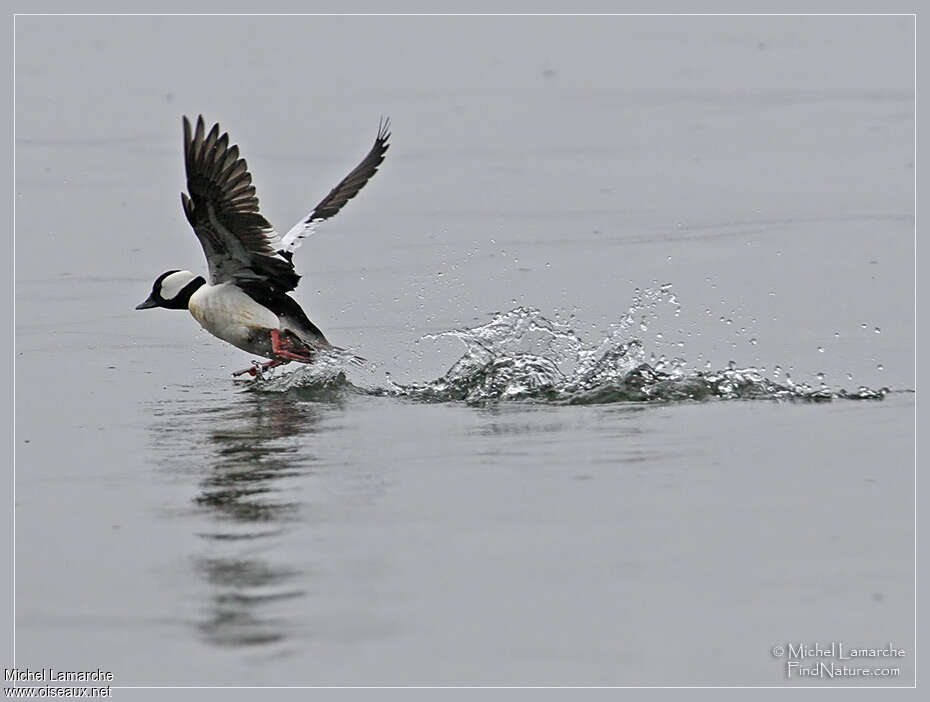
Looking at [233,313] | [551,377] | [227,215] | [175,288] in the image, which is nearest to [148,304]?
[175,288]

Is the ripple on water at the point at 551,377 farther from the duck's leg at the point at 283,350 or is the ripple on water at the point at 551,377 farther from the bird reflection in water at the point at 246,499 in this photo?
the bird reflection in water at the point at 246,499

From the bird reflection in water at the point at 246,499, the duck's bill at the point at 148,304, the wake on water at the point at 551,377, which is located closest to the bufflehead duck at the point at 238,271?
the duck's bill at the point at 148,304

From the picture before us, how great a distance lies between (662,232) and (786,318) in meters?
2.93

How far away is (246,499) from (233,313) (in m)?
3.73

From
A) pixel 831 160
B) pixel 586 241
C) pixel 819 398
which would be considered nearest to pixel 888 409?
pixel 819 398

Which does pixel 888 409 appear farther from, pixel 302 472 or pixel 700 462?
pixel 302 472

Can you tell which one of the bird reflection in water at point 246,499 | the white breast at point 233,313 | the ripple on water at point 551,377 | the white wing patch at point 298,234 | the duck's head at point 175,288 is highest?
the white wing patch at point 298,234

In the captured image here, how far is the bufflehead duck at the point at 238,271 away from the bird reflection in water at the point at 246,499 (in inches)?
31.1

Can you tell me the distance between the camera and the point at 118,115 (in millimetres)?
19906

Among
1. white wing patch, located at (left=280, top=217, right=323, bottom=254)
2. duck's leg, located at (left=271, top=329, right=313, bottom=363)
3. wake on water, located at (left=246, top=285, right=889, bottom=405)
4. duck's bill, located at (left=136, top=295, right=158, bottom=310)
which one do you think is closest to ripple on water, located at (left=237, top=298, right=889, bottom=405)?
wake on water, located at (left=246, top=285, right=889, bottom=405)

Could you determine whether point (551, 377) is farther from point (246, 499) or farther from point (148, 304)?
point (148, 304)

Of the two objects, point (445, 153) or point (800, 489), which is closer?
point (800, 489)

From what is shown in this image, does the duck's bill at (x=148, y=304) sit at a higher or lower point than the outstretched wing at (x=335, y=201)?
lower

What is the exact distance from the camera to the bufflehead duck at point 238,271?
382 inches
